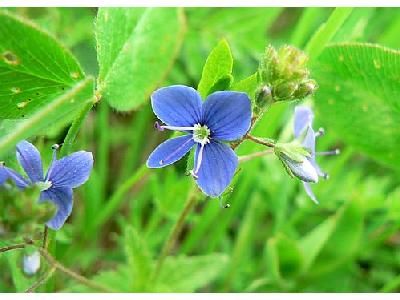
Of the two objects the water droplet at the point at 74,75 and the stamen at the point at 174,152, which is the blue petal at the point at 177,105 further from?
the water droplet at the point at 74,75

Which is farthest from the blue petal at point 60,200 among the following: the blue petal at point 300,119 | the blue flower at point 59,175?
the blue petal at point 300,119

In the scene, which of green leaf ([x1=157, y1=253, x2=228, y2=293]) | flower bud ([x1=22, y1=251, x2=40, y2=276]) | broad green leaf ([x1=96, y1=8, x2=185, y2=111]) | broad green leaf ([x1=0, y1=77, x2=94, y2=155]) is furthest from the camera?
green leaf ([x1=157, y1=253, x2=228, y2=293])

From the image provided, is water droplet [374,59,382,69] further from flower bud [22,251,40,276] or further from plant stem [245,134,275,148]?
flower bud [22,251,40,276]

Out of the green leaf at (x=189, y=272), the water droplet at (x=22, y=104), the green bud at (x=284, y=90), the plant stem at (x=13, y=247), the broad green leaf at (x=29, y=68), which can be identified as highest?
the broad green leaf at (x=29, y=68)

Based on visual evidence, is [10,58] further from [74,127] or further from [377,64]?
[377,64]

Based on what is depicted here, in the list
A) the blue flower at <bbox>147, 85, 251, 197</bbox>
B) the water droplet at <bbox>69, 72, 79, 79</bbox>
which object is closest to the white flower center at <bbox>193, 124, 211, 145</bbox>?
the blue flower at <bbox>147, 85, 251, 197</bbox>

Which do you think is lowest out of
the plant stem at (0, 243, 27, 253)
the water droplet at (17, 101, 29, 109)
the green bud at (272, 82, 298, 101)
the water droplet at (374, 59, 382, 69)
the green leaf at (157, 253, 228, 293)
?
the green leaf at (157, 253, 228, 293)

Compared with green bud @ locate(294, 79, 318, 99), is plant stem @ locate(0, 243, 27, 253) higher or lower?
lower
